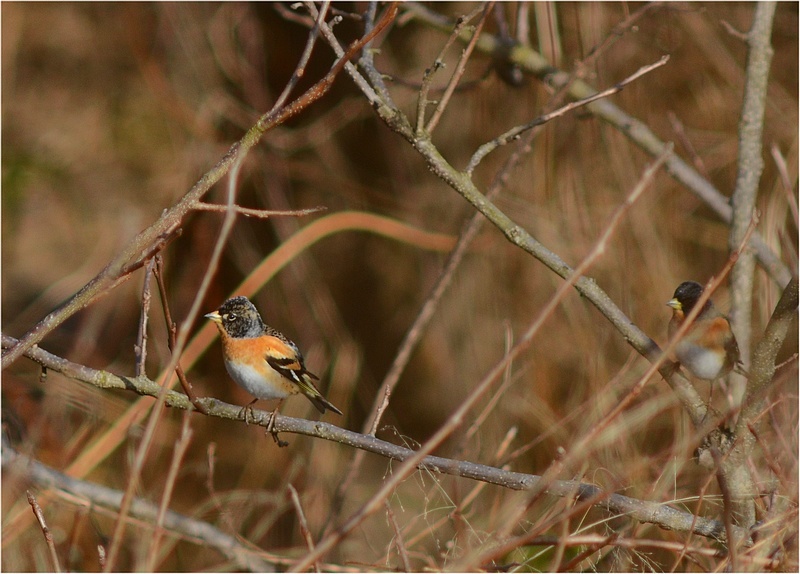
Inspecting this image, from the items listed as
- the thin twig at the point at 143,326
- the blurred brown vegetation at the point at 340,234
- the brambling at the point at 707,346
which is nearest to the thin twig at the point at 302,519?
the thin twig at the point at 143,326

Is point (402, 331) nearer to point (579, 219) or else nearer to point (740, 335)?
point (579, 219)

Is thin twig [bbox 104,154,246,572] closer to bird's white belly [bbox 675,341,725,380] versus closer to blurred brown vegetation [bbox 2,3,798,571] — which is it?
blurred brown vegetation [bbox 2,3,798,571]

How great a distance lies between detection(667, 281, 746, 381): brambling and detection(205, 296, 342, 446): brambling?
1117mm

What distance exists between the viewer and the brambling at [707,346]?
218cm

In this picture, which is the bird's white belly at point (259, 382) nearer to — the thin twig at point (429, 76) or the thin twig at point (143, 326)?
the thin twig at point (143, 326)

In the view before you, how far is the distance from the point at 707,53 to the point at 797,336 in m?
1.75

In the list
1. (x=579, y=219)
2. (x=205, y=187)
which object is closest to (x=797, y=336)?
(x=579, y=219)

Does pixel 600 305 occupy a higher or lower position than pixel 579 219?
higher

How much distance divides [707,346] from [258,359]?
143 centimetres

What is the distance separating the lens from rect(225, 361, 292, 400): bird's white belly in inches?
93.3

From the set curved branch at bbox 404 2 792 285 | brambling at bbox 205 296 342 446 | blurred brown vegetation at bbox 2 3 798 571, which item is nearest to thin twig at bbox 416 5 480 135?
Answer: brambling at bbox 205 296 342 446

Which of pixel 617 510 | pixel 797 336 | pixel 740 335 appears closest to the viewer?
pixel 617 510

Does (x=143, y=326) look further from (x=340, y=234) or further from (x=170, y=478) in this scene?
(x=340, y=234)

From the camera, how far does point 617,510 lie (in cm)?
164
